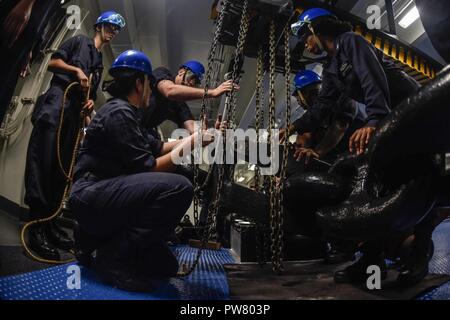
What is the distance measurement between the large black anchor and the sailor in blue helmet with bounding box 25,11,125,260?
2128 millimetres

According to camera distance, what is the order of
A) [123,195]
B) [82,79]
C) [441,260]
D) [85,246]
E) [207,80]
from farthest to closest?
[82,79]
[441,260]
[207,80]
[85,246]
[123,195]

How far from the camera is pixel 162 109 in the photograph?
121 inches

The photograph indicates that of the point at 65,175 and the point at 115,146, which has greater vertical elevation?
the point at 115,146

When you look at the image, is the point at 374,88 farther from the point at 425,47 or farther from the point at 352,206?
the point at 425,47

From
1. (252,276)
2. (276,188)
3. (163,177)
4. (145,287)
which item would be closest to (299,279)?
(252,276)

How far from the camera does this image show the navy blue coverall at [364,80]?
179cm

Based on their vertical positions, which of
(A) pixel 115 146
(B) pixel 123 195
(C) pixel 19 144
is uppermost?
(C) pixel 19 144

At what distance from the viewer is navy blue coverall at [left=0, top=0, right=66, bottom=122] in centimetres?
134

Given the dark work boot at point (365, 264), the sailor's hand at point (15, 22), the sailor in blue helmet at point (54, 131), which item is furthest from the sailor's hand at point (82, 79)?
the dark work boot at point (365, 264)

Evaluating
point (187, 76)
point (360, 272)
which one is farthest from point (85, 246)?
point (187, 76)

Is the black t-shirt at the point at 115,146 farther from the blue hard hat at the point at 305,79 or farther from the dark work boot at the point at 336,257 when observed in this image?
the blue hard hat at the point at 305,79

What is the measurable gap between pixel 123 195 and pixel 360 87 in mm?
1893

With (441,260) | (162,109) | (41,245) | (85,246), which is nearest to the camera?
(85,246)

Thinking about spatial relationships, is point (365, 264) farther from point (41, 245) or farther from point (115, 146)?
point (41, 245)
